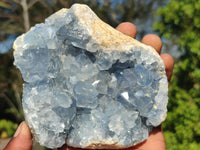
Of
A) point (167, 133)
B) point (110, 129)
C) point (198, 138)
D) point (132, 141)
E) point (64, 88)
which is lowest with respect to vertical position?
point (167, 133)

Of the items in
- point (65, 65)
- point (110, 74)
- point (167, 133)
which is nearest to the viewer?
point (65, 65)

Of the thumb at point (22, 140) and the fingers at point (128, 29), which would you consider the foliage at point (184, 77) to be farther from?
the thumb at point (22, 140)

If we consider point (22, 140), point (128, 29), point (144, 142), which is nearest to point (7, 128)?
point (22, 140)

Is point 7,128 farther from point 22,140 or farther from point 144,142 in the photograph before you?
point 144,142

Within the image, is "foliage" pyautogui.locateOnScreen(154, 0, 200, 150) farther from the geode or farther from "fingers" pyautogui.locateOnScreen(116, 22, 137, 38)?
the geode

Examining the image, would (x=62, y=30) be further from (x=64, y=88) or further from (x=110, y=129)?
(x=110, y=129)

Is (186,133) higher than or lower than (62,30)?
lower

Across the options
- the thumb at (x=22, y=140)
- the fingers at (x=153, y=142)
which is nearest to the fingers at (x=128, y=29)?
the fingers at (x=153, y=142)

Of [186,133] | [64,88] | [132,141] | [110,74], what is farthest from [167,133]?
[64,88]
